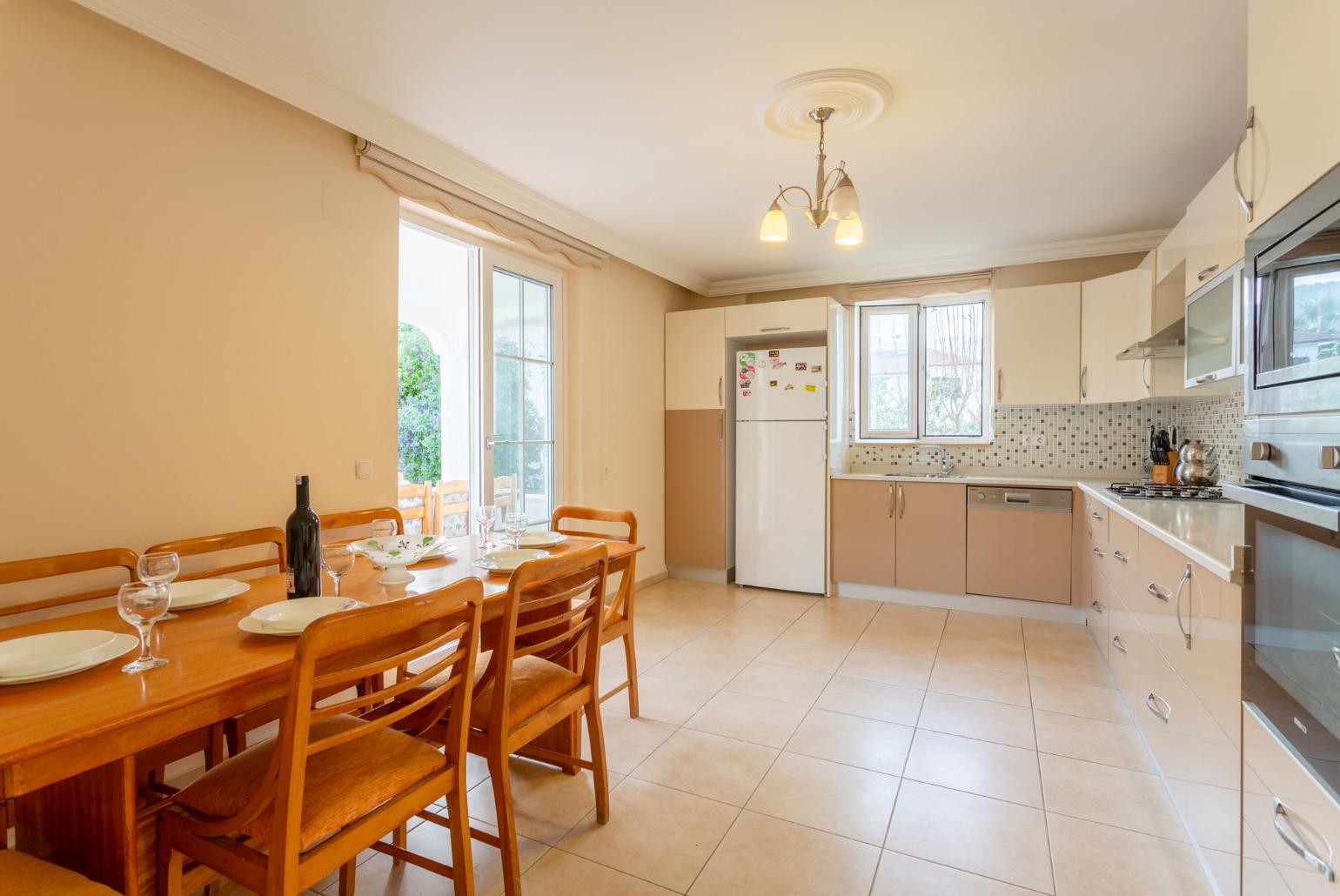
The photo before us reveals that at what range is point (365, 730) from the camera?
1181mm

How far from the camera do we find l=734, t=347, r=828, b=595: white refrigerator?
466 centimetres

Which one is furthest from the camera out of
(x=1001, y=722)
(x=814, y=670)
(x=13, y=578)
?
(x=814, y=670)

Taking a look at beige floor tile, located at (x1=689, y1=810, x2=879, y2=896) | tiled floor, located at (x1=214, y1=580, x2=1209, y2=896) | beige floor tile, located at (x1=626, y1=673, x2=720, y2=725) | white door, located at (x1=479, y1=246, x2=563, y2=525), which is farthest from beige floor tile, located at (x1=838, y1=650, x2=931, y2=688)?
white door, located at (x1=479, y1=246, x2=563, y2=525)

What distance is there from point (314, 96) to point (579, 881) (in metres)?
2.72

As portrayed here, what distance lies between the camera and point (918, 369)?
4.96m

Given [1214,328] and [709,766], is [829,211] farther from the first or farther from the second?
[709,766]

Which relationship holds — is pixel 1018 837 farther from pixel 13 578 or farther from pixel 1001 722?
pixel 13 578

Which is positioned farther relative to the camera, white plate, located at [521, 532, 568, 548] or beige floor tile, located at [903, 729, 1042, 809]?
white plate, located at [521, 532, 568, 548]

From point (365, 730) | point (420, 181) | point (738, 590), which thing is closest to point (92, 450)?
point (365, 730)

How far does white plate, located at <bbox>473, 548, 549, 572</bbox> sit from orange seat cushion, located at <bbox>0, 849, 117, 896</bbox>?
102 centimetres

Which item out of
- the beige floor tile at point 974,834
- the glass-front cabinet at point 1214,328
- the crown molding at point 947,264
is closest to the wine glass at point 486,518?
the beige floor tile at point 974,834

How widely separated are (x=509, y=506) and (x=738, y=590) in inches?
83.0

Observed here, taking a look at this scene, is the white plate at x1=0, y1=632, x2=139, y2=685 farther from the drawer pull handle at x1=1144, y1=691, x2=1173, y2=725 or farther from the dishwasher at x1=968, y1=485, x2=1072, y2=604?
the dishwasher at x1=968, y1=485, x2=1072, y2=604

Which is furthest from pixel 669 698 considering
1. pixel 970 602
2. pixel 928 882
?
pixel 970 602
